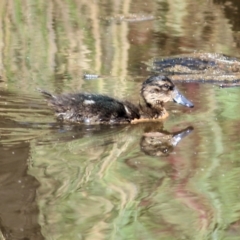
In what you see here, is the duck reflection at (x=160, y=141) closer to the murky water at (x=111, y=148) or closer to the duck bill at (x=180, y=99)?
the murky water at (x=111, y=148)

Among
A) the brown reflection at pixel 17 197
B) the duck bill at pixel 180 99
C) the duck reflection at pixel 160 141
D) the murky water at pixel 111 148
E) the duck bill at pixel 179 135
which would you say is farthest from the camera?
the duck bill at pixel 180 99

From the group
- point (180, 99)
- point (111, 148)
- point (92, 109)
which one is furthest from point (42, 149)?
point (180, 99)

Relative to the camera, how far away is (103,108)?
4.94 meters

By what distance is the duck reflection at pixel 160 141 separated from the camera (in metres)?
4.40

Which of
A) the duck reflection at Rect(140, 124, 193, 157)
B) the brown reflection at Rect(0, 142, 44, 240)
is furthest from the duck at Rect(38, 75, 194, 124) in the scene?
the brown reflection at Rect(0, 142, 44, 240)

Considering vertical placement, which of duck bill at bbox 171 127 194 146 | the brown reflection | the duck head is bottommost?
the duck head

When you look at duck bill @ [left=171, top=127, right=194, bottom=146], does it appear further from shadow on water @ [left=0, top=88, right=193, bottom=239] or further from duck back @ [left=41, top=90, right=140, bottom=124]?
duck back @ [left=41, top=90, right=140, bottom=124]

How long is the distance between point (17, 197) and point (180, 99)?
1.96 metres

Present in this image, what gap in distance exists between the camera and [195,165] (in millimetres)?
4078

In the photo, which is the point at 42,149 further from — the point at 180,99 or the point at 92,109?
the point at 180,99

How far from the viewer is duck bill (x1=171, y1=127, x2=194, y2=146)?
4.57 meters

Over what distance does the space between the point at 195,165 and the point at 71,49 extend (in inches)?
121

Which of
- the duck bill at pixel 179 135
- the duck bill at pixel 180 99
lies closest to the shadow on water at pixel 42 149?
the duck bill at pixel 179 135

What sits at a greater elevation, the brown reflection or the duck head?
the brown reflection
